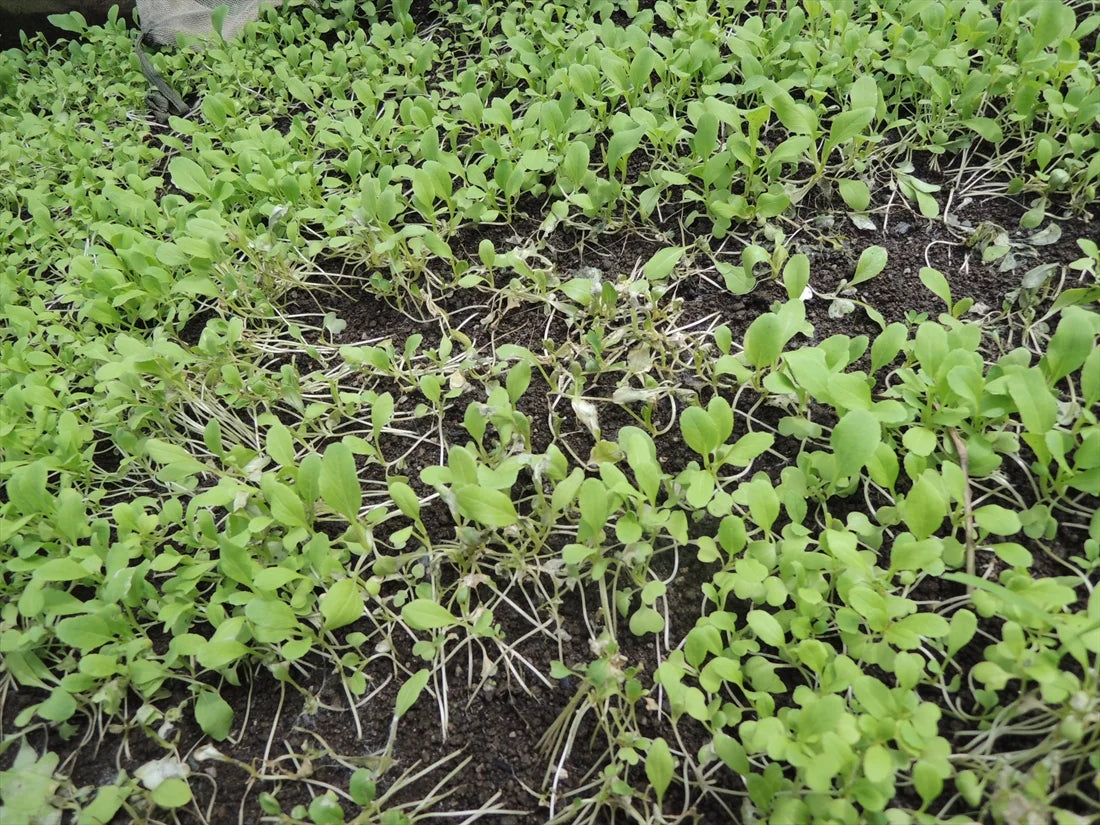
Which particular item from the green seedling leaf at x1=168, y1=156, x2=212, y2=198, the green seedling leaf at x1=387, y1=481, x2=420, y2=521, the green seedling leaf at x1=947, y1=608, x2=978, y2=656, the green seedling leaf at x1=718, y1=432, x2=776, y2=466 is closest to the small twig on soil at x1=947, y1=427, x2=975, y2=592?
the green seedling leaf at x1=947, y1=608, x2=978, y2=656

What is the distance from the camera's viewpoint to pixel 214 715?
116cm

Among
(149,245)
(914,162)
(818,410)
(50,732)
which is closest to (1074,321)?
(818,410)

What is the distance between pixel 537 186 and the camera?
1820 millimetres

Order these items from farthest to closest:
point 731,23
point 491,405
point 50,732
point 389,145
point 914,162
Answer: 1. point 731,23
2. point 389,145
3. point 914,162
4. point 491,405
5. point 50,732

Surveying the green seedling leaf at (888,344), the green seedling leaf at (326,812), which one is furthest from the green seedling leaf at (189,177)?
the green seedling leaf at (888,344)

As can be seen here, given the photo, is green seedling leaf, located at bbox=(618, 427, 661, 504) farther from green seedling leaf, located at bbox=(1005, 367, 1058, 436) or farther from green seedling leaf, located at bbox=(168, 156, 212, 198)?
green seedling leaf, located at bbox=(168, 156, 212, 198)

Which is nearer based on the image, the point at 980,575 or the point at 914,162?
the point at 980,575

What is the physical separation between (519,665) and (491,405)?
1.47 feet

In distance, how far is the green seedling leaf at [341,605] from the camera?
113 centimetres

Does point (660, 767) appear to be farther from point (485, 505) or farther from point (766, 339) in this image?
point (766, 339)

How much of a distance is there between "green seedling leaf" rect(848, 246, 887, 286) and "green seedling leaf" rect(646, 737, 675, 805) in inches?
38.7

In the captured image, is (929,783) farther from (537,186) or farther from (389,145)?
(389,145)

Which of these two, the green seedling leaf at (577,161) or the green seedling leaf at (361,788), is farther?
the green seedling leaf at (577,161)

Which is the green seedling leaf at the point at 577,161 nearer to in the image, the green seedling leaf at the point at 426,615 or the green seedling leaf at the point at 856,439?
the green seedling leaf at the point at 856,439
